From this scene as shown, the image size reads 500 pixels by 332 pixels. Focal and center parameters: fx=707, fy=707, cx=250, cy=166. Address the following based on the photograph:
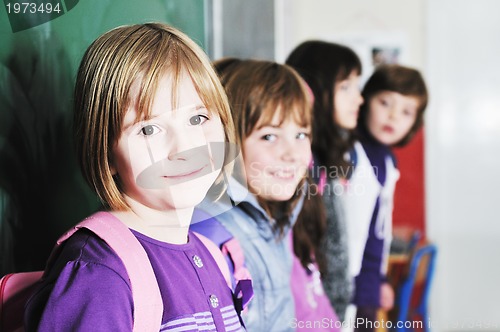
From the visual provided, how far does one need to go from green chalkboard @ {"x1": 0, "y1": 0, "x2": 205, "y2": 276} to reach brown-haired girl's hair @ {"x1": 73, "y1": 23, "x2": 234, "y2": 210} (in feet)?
0.52

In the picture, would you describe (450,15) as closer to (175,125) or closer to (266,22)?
(266,22)

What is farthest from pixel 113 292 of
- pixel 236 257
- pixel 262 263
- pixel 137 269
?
pixel 262 263

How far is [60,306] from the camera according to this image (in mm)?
667

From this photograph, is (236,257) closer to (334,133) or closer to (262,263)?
(262,263)

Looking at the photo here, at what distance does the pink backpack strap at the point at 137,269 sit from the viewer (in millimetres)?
714

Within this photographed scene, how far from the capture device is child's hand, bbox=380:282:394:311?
1.29 metres

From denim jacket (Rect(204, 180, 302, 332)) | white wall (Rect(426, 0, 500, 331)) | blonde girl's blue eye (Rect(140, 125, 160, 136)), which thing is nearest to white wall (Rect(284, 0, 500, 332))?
white wall (Rect(426, 0, 500, 331))

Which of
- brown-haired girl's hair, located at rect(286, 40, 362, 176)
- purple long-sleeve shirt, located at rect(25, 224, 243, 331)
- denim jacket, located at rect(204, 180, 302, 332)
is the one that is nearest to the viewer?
purple long-sleeve shirt, located at rect(25, 224, 243, 331)

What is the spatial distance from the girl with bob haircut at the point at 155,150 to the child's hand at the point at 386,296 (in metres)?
0.52

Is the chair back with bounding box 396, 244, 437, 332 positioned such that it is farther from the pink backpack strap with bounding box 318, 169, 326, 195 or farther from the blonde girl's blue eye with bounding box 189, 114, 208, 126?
the blonde girl's blue eye with bounding box 189, 114, 208, 126

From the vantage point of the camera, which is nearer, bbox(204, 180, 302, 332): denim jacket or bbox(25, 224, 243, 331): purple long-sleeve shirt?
bbox(25, 224, 243, 331): purple long-sleeve shirt

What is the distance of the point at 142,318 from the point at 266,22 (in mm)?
635

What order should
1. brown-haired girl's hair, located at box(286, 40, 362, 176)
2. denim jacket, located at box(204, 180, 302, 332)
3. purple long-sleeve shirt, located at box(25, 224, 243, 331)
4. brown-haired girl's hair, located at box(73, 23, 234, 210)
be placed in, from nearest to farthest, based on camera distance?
purple long-sleeve shirt, located at box(25, 224, 243, 331)
brown-haired girl's hair, located at box(73, 23, 234, 210)
denim jacket, located at box(204, 180, 302, 332)
brown-haired girl's hair, located at box(286, 40, 362, 176)

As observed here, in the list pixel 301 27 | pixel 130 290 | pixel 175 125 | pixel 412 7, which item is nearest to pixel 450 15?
pixel 412 7
